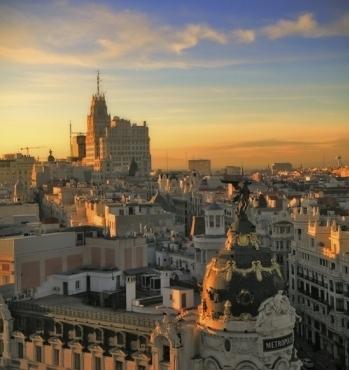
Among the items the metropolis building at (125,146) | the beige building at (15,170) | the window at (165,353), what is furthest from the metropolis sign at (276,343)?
the beige building at (15,170)

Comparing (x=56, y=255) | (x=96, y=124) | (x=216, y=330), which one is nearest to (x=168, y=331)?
(x=216, y=330)

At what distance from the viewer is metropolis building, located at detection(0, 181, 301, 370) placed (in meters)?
26.0

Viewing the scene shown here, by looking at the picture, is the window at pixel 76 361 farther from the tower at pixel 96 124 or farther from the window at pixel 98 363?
the tower at pixel 96 124

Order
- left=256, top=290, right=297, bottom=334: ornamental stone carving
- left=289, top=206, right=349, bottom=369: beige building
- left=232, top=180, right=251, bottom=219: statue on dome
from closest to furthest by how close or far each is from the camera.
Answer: left=256, top=290, right=297, bottom=334: ornamental stone carving < left=232, top=180, right=251, bottom=219: statue on dome < left=289, top=206, right=349, bottom=369: beige building

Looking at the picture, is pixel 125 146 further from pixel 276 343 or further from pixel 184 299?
pixel 276 343

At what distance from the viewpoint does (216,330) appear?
26234 mm

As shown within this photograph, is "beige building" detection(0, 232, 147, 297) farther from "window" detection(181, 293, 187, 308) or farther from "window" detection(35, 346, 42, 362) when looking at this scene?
"window" detection(181, 293, 187, 308)

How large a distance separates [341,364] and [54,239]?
60.7 feet

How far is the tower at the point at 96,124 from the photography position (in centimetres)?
17488

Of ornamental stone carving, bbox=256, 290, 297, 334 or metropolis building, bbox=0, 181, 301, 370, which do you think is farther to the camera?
metropolis building, bbox=0, 181, 301, 370

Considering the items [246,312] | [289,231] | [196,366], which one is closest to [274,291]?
[246,312]

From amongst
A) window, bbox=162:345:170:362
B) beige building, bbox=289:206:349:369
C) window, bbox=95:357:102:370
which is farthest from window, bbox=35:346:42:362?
beige building, bbox=289:206:349:369

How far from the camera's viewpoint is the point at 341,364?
141 feet

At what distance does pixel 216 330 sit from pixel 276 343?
7.17ft
